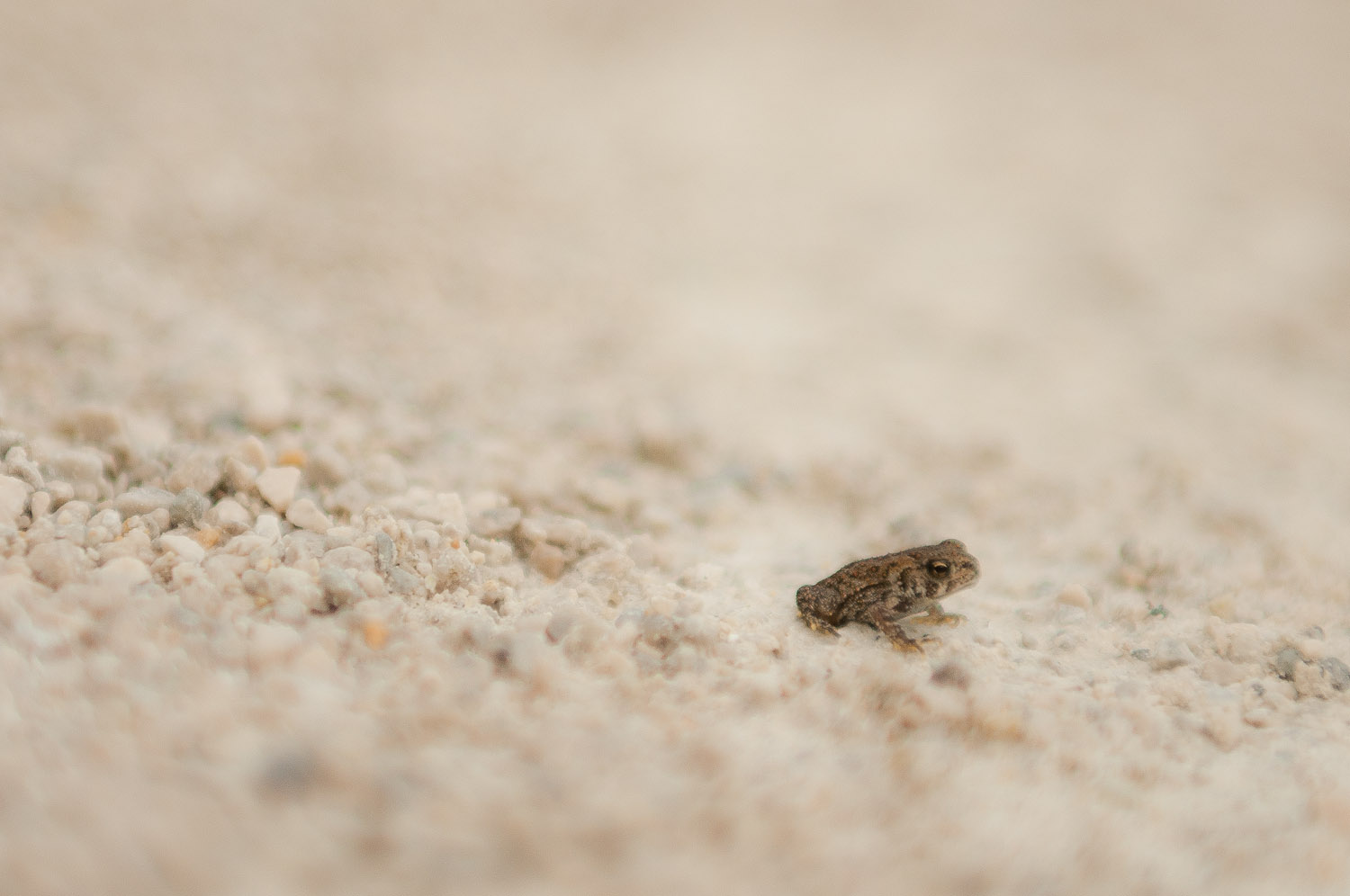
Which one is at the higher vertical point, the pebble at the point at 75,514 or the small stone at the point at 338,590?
the pebble at the point at 75,514

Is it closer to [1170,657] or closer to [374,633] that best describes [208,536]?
[374,633]

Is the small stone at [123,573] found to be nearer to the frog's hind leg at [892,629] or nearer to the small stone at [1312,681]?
the frog's hind leg at [892,629]

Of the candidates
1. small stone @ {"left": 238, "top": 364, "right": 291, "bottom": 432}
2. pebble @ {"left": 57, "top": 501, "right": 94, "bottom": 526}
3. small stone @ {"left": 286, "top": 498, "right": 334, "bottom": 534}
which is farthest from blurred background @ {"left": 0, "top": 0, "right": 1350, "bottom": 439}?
small stone @ {"left": 286, "top": 498, "right": 334, "bottom": 534}

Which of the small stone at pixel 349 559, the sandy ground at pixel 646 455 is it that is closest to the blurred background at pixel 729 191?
the sandy ground at pixel 646 455

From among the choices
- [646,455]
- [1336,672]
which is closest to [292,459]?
[646,455]

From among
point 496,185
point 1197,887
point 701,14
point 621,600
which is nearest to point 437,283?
point 496,185

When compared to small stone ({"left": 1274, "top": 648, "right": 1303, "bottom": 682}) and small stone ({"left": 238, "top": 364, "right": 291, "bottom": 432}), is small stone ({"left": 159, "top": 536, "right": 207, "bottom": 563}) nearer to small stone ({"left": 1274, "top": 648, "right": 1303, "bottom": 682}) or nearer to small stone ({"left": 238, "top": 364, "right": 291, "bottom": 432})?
small stone ({"left": 238, "top": 364, "right": 291, "bottom": 432})
